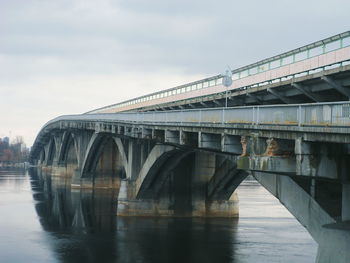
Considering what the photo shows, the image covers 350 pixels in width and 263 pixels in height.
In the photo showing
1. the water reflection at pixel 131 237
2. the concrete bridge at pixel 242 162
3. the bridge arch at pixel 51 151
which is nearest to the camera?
the concrete bridge at pixel 242 162

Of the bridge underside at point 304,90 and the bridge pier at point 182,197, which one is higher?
the bridge underside at point 304,90

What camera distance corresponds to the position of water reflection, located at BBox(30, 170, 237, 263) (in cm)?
3503

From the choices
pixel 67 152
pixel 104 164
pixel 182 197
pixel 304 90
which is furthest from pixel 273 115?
pixel 67 152

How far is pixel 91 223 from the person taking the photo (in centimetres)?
5000

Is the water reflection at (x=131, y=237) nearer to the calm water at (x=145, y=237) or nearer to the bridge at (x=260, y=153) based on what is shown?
the calm water at (x=145, y=237)

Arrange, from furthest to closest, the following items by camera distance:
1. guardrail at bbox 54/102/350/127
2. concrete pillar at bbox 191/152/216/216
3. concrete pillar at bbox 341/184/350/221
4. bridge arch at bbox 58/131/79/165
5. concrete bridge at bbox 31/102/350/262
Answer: bridge arch at bbox 58/131/79/165 < concrete pillar at bbox 191/152/216/216 < concrete pillar at bbox 341/184/350/221 < concrete bridge at bbox 31/102/350/262 < guardrail at bbox 54/102/350/127

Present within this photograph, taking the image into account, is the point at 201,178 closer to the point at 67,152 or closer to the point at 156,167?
the point at 156,167

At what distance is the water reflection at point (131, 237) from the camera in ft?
115

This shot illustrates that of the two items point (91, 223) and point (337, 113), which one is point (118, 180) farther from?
point (337, 113)

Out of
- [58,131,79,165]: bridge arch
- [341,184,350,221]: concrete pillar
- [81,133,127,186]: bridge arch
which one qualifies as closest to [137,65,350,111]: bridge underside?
[341,184,350,221]: concrete pillar

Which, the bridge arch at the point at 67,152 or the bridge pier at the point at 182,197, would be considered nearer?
the bridge pier at the point at 182,197

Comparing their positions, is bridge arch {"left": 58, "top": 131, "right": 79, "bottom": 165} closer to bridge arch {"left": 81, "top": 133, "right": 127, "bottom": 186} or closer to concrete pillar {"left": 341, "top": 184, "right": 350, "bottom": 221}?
bridge arch {"left": 81, "top": 133, "right": 127, "bottom": 186}

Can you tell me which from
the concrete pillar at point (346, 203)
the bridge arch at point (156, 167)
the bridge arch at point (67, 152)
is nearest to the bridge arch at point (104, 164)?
the bridge arch at point (67, 152)

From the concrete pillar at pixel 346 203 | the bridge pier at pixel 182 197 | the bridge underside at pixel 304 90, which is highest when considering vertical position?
the bridge underside at pixel 304 90
